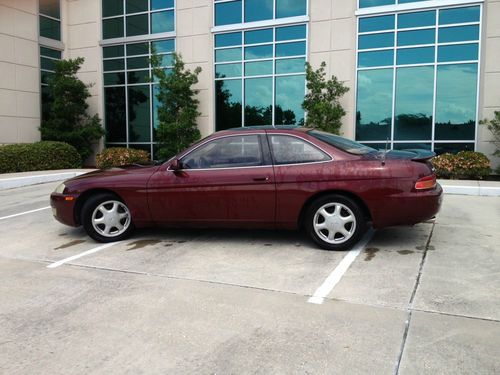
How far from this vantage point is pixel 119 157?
55.1 feet

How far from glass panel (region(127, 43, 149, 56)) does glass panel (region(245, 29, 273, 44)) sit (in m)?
4.39

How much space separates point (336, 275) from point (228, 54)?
1315 centimetres

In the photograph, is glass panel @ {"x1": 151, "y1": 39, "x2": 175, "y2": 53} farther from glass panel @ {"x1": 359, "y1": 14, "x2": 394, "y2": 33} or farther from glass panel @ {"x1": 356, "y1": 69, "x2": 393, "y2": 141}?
glass panel @ {"x1": 356, "y1": 69, "x2": 393, "y2": 141}

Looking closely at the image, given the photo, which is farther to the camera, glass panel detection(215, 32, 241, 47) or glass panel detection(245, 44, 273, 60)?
glass panel detection(215, 32, 241, 47)

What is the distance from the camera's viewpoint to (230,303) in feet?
13.4

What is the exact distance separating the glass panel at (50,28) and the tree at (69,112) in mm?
1558

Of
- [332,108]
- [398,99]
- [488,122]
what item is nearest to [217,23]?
[332,108]

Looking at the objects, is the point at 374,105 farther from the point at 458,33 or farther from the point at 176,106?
the point at 176,106

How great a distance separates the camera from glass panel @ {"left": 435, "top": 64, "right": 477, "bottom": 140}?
13617 millimetres

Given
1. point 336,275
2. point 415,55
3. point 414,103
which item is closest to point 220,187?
point 336,275

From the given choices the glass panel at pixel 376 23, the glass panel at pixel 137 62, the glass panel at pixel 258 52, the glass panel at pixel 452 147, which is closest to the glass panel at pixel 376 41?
the glass panel at pixel 376 23

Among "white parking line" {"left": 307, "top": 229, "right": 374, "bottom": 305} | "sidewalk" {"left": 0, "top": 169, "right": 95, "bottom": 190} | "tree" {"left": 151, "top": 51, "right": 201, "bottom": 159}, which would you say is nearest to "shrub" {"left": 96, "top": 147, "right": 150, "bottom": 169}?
"tree" {"left": 151, "top": 51, "right": 201, "bottom": 159}

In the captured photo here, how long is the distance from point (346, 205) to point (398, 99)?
32.7 feet

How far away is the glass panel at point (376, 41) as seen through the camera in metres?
14.4
